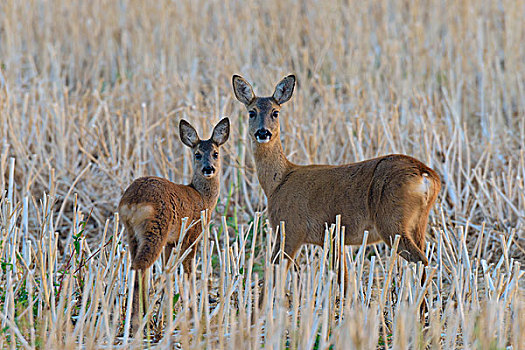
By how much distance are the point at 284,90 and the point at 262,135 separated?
1.67 feet

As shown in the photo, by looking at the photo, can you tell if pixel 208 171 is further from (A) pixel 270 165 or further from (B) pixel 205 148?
(A) pixel 270 165

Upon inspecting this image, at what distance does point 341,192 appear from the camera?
190 inches

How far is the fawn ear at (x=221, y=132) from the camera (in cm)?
537

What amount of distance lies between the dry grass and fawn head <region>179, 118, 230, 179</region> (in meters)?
0.38

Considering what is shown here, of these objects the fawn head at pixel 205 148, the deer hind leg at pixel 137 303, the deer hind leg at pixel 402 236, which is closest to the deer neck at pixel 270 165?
the fawn head at pixel 205 148

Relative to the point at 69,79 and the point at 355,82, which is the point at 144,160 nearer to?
the point at 355,82

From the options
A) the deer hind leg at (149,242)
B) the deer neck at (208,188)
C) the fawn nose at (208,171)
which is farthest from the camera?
the deer neck at (208,188)

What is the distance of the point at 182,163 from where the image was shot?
24.2ft

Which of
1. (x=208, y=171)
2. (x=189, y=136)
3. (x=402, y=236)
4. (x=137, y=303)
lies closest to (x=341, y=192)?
(x=402, y=236)

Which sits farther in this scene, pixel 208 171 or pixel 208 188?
pixel 208 188

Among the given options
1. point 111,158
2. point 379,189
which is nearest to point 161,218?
point 379,189

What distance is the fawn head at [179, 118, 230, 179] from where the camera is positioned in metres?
5.13

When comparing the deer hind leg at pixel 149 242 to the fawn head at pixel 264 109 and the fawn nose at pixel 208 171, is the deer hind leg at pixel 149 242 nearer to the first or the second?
the fawn nose at pixel 208 171

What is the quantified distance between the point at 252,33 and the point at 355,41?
4.47 feet
